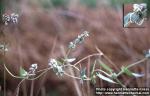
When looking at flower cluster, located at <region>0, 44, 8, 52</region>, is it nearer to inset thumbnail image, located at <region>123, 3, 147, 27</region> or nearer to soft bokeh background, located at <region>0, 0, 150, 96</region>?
soft bokeh background, located at <region>0, 0, 150, 96</region>

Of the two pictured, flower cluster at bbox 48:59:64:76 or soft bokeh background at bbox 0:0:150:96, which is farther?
soft bokeh background at bbox 0:0:150:96

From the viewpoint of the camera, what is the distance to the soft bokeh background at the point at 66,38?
5.09ft

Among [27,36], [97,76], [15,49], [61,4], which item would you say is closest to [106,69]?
[97,76]

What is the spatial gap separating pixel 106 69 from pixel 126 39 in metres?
0.34

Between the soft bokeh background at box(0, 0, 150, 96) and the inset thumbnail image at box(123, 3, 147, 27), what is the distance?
0.07ft

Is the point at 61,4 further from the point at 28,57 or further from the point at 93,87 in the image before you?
the point at 93,87

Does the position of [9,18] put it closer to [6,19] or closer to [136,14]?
[6,19]

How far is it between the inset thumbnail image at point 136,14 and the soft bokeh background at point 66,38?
0.07 feet

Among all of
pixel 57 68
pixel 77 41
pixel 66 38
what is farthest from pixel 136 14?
pixel 66 38

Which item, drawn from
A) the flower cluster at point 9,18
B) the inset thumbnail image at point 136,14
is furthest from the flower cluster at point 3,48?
the inset thumbnail image at point 136,14

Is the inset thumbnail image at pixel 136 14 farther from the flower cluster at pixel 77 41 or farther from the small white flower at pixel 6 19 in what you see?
the small white flower at pixel 6 19

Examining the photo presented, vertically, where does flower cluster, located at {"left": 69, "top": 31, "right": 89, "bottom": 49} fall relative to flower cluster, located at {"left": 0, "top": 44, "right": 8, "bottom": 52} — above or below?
above

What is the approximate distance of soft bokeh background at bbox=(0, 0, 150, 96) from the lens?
1.55 meters

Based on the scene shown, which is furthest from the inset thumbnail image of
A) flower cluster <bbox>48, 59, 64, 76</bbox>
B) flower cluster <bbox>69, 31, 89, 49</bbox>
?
flower cluster <bbox>48, 59, 64, 76</bbox>
